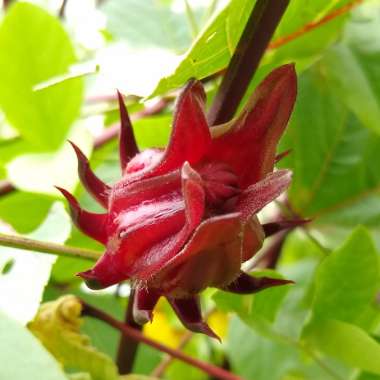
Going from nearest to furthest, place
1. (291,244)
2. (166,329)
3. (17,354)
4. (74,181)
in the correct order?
(17,354), (74,181), (166,329), (291,244)

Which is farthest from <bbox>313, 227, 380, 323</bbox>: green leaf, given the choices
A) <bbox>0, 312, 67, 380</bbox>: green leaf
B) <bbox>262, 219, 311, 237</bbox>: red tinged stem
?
<bbox>0, 312, 67, 380</bbox>: green leaf

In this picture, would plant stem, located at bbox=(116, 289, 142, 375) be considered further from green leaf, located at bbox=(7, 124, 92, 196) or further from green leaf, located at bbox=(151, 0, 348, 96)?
green leaf, located at bbox=(151, 0, 348, 96)

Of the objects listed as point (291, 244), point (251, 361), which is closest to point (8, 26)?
point (251, 361)

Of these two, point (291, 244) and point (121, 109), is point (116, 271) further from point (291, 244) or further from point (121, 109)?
point (291, 244)

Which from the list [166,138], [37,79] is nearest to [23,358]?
[166,138]

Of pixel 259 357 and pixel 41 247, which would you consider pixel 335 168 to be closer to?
pixel 259 357

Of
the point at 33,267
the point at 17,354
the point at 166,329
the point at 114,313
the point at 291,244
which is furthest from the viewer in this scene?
the point at 291,244
